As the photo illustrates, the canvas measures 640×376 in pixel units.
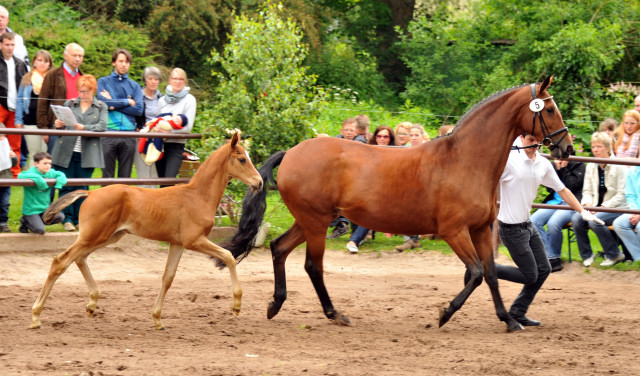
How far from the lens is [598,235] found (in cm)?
1006

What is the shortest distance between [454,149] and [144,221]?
108 inches

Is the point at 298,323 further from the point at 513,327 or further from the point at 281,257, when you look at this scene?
the point at 513,327

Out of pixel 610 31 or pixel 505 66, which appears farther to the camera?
pixel 505 66

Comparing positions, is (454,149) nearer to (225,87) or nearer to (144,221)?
(144,221)

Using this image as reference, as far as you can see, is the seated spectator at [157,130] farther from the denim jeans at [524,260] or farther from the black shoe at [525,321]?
the black shoe at [525,321]

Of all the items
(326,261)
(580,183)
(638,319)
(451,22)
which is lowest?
(326,261)

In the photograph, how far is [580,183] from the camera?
10320 mm

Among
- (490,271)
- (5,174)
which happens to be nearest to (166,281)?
(490,271)

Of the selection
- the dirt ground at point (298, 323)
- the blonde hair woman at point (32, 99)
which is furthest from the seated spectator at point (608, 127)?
the blonde hair woman at point (32, 99)

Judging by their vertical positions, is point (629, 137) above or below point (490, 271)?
above

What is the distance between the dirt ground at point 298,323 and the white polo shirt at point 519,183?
3.38 ft

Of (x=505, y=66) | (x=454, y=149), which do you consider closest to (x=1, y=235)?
(x=454, y=149)

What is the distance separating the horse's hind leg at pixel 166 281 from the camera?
6.79m

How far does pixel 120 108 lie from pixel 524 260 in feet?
18.4
